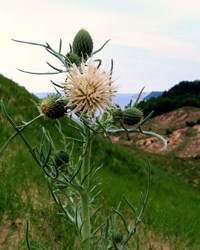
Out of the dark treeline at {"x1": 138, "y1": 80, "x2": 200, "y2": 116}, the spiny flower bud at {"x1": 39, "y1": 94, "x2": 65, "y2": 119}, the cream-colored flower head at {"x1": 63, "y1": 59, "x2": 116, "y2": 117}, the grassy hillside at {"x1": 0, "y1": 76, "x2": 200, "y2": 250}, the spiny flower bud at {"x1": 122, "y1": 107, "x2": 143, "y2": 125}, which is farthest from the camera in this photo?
the dark treeline at {"x1": 138, "y1": 80, "x2": 200, "y2": 116}

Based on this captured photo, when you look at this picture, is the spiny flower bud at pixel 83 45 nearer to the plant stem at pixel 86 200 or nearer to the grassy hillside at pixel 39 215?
the plant stem at pixel 86 200

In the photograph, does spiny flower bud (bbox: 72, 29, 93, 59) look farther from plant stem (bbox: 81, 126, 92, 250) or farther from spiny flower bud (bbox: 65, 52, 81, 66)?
plant stem (bbox: 81, 126, 92, 250)

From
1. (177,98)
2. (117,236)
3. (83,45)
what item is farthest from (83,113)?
(177,98)

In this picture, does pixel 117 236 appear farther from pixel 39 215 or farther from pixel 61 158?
pixel 39 215

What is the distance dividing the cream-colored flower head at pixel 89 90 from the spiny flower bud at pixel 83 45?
32cm

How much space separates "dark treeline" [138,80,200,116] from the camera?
58000 millimetres

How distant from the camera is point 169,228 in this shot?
6.88 metres

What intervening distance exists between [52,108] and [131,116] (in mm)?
391

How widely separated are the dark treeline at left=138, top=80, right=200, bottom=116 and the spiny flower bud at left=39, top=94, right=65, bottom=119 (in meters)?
53.5

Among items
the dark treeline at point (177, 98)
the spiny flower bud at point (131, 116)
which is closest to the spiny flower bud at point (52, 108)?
the spiny flower bud at point (131, 116)

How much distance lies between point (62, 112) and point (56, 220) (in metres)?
3.63

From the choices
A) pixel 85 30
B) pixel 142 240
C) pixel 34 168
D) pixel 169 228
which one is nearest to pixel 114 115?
pixel 85 30

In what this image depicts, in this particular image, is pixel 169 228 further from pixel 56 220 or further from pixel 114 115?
pixel 114 115

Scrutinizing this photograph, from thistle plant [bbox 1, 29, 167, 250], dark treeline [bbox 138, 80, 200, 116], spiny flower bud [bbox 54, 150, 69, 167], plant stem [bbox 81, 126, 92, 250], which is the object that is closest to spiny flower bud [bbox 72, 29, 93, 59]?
thistle plant [bbox 1, 29, 167, 250]
